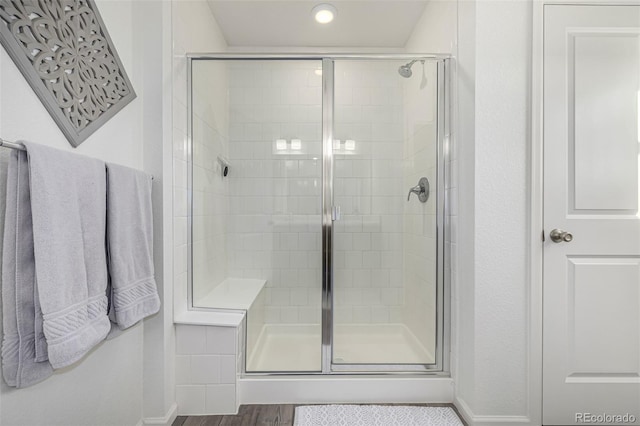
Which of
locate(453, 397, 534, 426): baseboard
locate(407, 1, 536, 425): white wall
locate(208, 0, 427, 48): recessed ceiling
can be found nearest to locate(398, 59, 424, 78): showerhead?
locate(407, 1, 536, 425): white wall

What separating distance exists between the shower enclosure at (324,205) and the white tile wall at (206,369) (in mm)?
171

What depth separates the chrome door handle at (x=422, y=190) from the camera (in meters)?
1.87

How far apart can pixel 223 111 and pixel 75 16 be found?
91 centimetres

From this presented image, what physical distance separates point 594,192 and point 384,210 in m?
0.99

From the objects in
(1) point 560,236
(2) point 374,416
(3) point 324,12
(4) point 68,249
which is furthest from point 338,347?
(3) point 324,12

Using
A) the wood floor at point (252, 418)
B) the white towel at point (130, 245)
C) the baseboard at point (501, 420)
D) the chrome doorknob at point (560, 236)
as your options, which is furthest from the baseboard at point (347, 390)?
the chrome doorknob at point (560, 236)

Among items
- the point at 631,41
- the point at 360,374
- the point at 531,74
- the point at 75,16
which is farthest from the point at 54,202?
the point at 631,41

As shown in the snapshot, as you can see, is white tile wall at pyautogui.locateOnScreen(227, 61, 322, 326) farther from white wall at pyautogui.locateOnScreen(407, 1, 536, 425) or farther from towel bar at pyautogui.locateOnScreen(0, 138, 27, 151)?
towel bar at pyautogui.locateOnScreen(0, 138, 27, 151)

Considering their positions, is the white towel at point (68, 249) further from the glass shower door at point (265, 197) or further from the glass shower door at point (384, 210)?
the glass shower door at point (384, 210)

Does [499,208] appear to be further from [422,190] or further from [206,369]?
[206,369]

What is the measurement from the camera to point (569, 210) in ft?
4.99

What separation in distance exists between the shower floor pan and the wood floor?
7.3 inches

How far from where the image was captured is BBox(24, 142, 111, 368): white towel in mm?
851

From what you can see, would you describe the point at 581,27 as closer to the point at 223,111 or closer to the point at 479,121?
the point at 479,121
